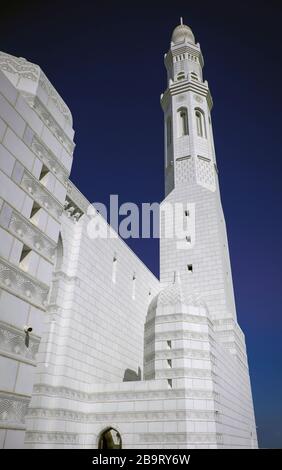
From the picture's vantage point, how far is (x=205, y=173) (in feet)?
85.6

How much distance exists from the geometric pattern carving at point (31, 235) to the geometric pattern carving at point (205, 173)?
2036cm

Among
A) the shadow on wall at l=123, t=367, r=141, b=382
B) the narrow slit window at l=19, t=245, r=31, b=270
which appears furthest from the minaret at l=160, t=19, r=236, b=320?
the narrow slit window at l=19, t=245, r=31, b=270

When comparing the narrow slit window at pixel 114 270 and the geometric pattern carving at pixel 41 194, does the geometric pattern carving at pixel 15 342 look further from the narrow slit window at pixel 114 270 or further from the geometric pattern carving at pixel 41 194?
the narrow slit window at pixel 114 270

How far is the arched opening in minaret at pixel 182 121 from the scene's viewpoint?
92.9 ft

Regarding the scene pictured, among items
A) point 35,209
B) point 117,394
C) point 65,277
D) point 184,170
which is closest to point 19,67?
point 35,209

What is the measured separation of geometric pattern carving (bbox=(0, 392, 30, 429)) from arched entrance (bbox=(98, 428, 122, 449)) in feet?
29.5

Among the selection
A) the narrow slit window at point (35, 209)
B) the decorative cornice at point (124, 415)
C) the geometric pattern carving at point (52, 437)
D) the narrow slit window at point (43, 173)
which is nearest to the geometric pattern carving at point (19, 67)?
the narrow slit window at point (43, 173)

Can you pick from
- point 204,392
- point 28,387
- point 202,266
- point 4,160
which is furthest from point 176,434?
point 202,266

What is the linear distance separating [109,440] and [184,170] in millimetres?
18939

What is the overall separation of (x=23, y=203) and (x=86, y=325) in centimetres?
961

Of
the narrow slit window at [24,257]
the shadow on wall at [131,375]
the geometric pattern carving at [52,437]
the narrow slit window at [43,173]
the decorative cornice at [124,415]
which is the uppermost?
the narrow slit window at [43,173]

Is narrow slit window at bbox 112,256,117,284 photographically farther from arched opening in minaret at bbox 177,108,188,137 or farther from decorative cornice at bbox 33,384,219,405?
arched opening in minaret at bbox 177,108,188,137

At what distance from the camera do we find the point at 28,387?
5.32m

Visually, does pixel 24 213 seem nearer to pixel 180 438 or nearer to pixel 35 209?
pixel 35 209
